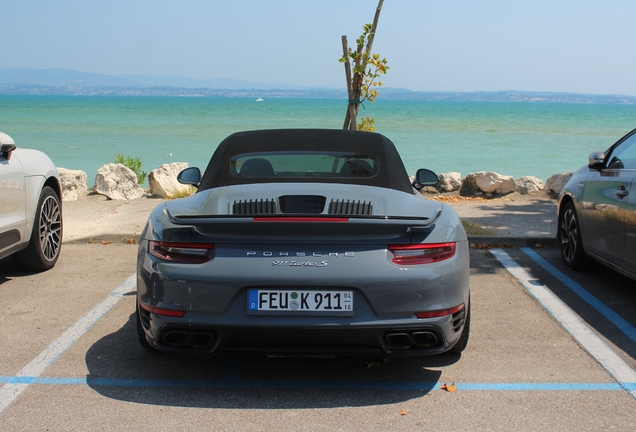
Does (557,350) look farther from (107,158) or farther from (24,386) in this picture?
(107,158)

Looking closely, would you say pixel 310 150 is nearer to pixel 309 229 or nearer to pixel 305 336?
pixel 309 229

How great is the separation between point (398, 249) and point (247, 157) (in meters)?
1.73

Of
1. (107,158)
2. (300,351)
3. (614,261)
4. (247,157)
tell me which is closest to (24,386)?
(300,351)

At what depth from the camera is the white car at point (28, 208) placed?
6.25m

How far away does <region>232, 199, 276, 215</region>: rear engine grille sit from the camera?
158 inches

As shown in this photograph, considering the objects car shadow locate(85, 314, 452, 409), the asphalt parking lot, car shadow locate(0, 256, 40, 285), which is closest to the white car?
car shadow locate(0, 256, 40, 285)

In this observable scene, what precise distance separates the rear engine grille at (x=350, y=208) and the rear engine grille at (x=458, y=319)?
72cm

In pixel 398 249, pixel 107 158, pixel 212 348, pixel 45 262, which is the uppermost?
pixel 398 249

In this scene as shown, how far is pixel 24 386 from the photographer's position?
4.11 m

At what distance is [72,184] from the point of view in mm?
13422

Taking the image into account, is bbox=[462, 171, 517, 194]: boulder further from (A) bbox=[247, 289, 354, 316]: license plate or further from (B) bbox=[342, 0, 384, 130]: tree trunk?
(A) bbox=[247, 289, 354, 316]: license plate

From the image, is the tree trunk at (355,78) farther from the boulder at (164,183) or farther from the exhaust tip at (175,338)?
the exhaust tip at (175,338)

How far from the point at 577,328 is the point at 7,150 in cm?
486

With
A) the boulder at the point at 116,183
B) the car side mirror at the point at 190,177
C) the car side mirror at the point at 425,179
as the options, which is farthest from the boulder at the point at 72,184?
the car side mirror at the point at 425,179
